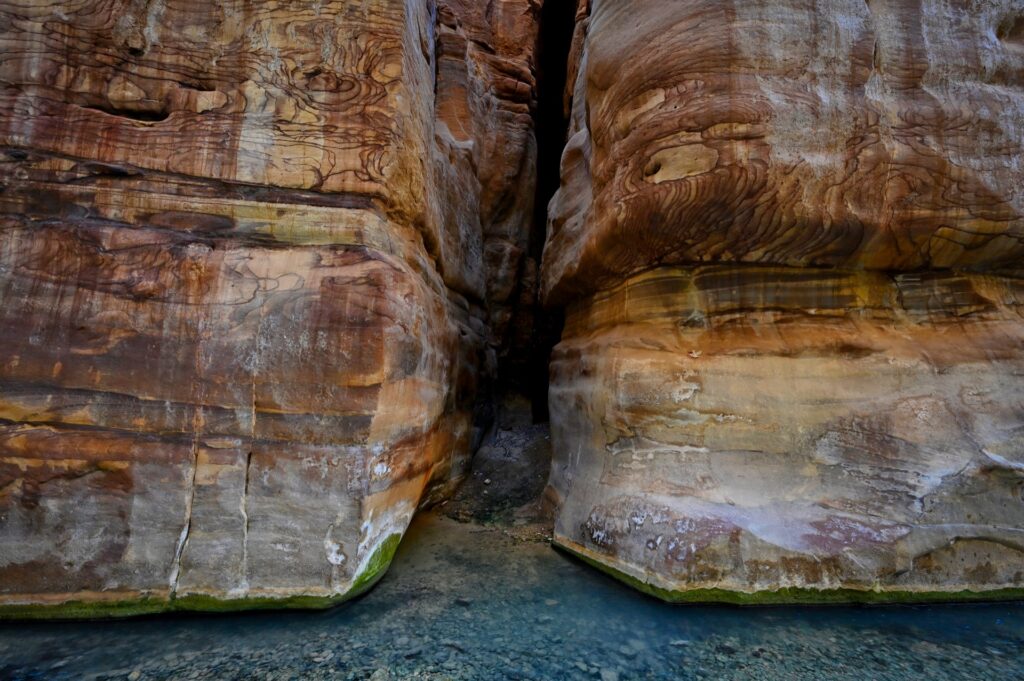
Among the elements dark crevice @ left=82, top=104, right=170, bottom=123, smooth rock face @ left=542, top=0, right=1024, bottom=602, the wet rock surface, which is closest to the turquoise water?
smooth rock face @ left=542, top=0, right=1024, bottom=602

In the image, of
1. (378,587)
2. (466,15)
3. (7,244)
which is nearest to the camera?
(7,244)

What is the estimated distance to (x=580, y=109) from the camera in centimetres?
610

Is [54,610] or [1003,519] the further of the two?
[1003,519]

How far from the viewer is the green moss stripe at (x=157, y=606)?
2.91 metres

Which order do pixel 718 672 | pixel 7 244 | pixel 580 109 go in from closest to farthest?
1. pixel 718 672
2. pixel 7 244
3. pixel 580 109

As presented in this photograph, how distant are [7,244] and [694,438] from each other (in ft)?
16.8

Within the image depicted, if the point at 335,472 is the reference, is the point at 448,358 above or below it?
above

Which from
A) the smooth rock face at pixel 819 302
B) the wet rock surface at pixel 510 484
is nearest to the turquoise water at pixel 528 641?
the smooth rock face at pixel 819 302

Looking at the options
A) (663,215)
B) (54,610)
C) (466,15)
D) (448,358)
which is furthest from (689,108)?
(466,15)

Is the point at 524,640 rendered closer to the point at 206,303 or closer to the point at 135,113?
the point at 206,303

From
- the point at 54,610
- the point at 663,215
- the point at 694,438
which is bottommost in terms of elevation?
the point at 54,610

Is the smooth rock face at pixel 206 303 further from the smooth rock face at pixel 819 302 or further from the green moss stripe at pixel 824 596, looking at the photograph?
the green moss stripe at pixel 824 596

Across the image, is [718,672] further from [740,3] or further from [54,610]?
[740,3]

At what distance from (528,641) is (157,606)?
91.0 inches
